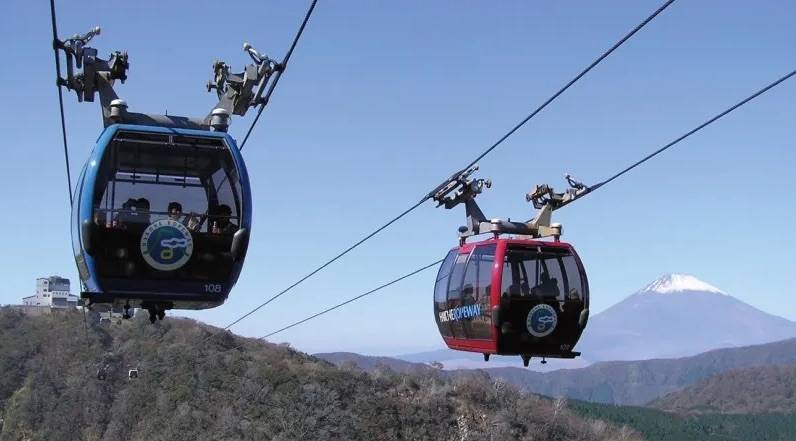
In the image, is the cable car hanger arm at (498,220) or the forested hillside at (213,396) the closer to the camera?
the cable car hanger arm at (498,220)

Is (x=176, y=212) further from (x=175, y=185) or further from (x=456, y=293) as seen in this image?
(x=456, y=293)

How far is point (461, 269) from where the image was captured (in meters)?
15.6

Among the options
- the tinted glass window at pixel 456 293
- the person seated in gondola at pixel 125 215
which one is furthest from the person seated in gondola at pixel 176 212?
the tinted glass window at pixel 456 293

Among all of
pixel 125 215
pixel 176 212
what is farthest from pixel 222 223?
pixel 125 215

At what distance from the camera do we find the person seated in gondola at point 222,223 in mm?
11273

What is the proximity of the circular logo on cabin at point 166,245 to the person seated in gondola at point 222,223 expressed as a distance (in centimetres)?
33

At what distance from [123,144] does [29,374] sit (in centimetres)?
9163

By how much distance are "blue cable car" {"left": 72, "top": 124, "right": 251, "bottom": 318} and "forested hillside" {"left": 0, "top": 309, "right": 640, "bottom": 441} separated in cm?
7080

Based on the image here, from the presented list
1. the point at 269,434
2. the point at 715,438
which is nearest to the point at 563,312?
the point at 269,434

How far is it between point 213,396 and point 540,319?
76041mm

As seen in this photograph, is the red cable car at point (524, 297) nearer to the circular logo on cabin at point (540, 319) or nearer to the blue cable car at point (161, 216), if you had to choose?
the circular logo on cabin at point (540, 319)

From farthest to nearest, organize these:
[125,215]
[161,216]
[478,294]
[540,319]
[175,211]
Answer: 1. [478,294]
2. [540,319]
3. [175,211]
4. [161,216]
5. [125,215]

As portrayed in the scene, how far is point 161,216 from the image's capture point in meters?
11.2

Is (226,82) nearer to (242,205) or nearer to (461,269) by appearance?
(242,205)
